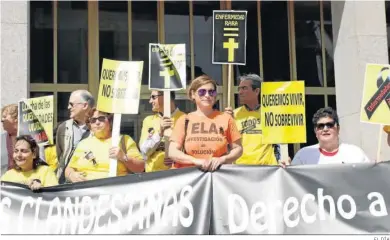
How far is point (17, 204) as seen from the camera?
5.02 meters

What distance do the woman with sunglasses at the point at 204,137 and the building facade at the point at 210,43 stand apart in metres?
3.07

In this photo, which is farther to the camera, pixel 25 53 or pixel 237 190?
pixel 25 53

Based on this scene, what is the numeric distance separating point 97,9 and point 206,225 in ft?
16.3

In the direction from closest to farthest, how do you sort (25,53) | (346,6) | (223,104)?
(25,53) → (346,6) → (223,104)

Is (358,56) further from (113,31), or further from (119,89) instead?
(119,89)

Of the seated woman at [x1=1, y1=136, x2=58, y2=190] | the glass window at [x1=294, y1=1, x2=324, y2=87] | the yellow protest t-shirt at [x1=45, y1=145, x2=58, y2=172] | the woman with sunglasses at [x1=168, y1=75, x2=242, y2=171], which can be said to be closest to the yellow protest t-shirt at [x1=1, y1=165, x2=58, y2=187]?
the seated woman at [x1=1, y1=136, x2=58, y2=190]

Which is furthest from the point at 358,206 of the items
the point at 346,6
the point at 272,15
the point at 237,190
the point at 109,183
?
the point at 272,15

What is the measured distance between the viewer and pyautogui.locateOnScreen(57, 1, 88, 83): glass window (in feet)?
28.3

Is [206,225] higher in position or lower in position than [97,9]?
lower

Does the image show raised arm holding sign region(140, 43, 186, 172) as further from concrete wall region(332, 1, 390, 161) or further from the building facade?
concrete wall region(332, 1, 390, 161)

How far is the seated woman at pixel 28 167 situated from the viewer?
5.20m

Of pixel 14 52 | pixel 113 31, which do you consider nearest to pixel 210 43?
pixel 113 31

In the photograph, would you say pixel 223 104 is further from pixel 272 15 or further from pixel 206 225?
pixel 206 225

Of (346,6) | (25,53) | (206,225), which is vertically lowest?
(206,225)
